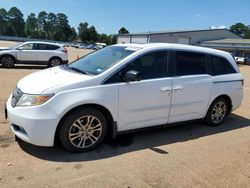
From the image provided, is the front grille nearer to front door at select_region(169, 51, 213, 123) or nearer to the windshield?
the windshield

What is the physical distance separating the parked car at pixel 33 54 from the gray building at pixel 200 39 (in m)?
37.6

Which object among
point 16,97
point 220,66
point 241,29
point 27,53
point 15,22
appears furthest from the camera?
point 15,22

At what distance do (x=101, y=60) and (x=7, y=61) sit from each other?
1137 centimetres

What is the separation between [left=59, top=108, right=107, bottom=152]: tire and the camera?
4.36 meters

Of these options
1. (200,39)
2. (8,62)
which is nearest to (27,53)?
(8,62)

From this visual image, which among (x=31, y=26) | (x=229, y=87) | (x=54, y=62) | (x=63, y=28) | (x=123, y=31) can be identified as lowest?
(x=54, y=62)

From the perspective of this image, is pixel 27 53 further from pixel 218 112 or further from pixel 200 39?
pixel 200 39

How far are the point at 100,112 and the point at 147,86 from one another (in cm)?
94

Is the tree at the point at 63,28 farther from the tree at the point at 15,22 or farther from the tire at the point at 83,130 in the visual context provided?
the tire at the point at 83,130

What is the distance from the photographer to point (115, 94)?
464cm

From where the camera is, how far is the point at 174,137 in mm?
5582

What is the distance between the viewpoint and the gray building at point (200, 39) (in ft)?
173

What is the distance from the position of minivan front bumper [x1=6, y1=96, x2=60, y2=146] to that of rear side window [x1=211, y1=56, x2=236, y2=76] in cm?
356

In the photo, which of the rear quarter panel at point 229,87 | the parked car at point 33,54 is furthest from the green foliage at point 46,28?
the rear quarter panel at point 229,87
